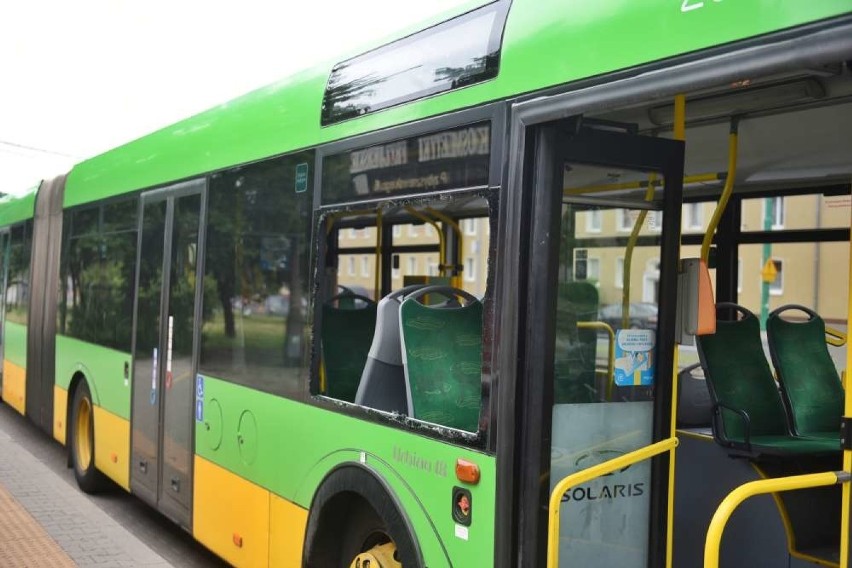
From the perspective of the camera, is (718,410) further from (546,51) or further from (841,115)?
(546,51)

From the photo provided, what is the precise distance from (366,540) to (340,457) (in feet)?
→ 1.28

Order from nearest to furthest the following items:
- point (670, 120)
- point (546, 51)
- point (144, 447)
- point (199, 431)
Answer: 1. point (546, 51)
2. point (670, 120)
3. point (199, 431)
4. point (144, 447)

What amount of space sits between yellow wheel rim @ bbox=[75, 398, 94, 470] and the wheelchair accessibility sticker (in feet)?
20.8

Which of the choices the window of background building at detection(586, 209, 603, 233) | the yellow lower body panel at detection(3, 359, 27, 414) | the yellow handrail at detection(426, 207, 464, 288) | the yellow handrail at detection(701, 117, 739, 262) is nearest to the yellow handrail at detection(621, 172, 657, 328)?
the window of background building at detection(586, 209, 603, 233)

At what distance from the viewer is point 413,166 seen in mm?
3850

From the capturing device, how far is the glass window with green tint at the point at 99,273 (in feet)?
24.0

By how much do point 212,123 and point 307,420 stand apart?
2346 mm

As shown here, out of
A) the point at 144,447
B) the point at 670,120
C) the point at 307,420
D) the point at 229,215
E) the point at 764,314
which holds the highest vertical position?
the point at 670,120

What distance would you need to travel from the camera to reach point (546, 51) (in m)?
3.20

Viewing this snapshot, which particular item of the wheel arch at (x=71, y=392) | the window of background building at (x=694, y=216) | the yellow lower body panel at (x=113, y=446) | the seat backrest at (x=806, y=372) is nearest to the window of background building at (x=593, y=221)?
the seat backrest at (x=806, y=372)

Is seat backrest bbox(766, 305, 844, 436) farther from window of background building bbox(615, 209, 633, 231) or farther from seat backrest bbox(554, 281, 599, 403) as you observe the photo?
seat backrest bbox(554, 281, 599, 403)

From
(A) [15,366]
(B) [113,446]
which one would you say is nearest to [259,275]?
(B) [113,446]

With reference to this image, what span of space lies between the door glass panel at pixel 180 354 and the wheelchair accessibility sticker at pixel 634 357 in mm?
3404

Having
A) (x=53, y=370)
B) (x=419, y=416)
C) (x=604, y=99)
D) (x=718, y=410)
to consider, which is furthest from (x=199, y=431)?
(x=53, y=370)
